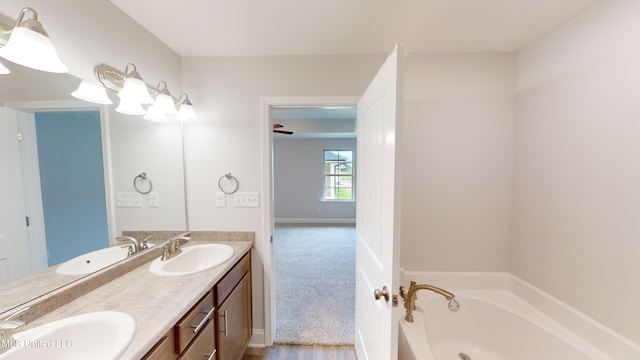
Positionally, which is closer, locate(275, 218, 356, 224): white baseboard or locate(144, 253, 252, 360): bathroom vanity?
locate(144, 253, 252, 360): bathroom vanity

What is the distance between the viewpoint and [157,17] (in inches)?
53.7

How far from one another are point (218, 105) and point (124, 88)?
23.6 inches

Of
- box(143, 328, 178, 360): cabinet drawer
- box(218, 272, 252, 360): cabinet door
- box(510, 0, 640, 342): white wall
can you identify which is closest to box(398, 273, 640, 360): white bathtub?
box(510, 0, 640, 342): white wall

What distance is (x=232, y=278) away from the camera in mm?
1504

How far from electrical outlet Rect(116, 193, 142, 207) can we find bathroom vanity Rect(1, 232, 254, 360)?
344mm

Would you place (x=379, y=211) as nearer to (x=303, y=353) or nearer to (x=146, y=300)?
(x=146, y=300)

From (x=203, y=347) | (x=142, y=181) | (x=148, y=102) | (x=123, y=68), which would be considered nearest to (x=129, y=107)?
(x=148, y=102)

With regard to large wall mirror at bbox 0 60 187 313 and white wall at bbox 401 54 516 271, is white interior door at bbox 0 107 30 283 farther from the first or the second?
white wall at bbox 401 54 516 271

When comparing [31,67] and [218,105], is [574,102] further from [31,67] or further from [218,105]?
[31,67]

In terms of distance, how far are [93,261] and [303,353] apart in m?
1.56

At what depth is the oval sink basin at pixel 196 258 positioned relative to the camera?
1.47 metres

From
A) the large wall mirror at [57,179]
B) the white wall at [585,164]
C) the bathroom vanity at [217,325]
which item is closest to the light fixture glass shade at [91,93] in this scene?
the large wall mirror at [57,179]

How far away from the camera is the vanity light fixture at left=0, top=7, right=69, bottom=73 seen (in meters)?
0.82

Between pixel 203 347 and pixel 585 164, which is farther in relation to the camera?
pixel 585 164
